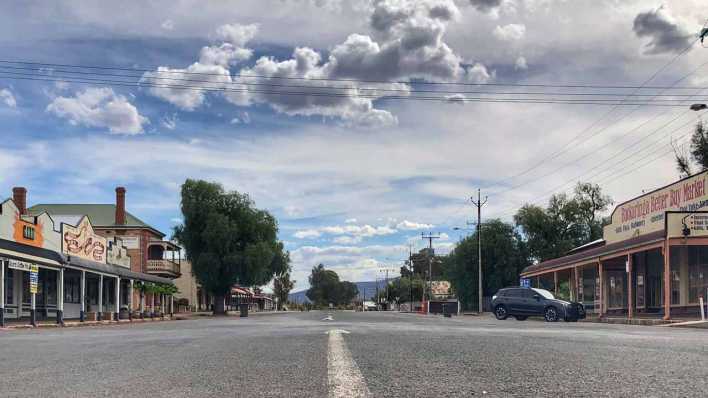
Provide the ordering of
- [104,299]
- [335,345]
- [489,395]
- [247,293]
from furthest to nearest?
1. [247,293]
2. [104,299]
3. [335,345]
4. [489,395]

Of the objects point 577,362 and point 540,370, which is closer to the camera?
point 540,370

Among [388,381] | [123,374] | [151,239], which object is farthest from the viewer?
[151,239]

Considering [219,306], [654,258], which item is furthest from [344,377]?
[219,306]

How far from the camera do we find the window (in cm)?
3434

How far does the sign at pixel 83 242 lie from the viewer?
131 ft

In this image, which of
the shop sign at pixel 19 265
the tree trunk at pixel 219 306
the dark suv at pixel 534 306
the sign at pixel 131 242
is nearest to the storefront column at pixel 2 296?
the shop sign at pixel 19 265

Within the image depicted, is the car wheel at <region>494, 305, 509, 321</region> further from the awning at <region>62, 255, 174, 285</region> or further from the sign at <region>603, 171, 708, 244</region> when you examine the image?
the awning at <region>62, 255, 174, 285</region>

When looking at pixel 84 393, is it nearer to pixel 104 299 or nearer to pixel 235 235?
pixel 104 299

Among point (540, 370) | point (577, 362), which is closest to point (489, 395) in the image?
point (540, 370)

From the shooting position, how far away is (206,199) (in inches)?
2502

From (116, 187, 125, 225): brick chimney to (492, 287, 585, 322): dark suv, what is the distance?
41.2 m

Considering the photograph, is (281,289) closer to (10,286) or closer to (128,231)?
(128,231)

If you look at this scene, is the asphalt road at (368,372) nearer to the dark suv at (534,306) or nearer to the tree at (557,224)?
the dark suv at (534,306)

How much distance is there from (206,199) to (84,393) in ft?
→ 194
